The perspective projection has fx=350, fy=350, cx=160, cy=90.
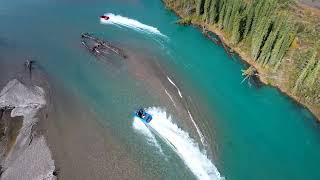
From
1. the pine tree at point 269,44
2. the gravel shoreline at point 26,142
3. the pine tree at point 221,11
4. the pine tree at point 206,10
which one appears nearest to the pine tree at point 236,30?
the pine tree at point 221,11

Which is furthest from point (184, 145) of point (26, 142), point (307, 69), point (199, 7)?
point (199, 7)

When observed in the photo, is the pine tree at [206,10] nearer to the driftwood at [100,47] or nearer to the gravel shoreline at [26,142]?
the driftwood at [100,47]

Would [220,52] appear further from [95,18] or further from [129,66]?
[95,18]

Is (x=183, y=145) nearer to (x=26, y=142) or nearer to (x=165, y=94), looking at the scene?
(x=165, y=94)

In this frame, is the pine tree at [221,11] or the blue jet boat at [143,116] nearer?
the blue jet boat at [143,116]

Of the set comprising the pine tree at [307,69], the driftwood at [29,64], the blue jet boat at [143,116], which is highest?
the pine tree at [307,69]

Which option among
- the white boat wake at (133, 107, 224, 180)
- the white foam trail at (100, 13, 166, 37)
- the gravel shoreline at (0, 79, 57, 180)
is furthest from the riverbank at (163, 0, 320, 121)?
the gravel shoreline at (0, 79, 57, 180)
